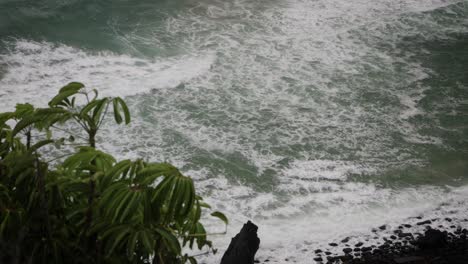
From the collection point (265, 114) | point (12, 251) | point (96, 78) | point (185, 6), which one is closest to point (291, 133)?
point (265, 114)

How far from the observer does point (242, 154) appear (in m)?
5.70

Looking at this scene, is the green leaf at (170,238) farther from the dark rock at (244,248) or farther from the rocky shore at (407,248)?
the rocky shore at (407,248)

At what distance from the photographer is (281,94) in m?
6.89

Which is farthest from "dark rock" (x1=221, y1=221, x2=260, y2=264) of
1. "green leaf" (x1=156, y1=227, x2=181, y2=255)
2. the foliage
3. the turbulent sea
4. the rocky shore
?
"green leaf" (x1=156, y1=227, x2=181, y2=255)

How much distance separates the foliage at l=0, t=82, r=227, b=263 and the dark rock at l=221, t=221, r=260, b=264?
1425 millimetres

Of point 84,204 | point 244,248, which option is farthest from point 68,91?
point 244,248

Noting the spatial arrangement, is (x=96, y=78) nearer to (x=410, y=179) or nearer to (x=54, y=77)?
(x=54, y=77)

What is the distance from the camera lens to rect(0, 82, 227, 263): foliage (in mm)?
1685

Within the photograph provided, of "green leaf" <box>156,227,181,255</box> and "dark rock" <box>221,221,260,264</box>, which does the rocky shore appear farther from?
"green leaf" <box>156,227,181,255</box>

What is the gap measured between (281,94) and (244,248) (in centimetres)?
375

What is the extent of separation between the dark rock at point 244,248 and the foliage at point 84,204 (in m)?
1.43

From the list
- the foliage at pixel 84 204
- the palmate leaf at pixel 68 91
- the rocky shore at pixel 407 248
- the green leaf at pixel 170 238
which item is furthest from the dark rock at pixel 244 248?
the palmate leaf at pixel 68 91

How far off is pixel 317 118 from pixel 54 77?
9.97 ft

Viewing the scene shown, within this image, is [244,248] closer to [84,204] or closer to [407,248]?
[407,248]
